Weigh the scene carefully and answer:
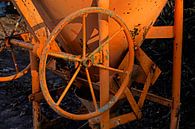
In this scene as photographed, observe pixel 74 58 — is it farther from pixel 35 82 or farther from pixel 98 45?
pixel 35 82

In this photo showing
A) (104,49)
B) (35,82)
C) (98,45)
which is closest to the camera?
(104,49)

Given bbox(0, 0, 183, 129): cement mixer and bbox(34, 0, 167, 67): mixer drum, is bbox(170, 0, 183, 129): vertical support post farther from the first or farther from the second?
bbox(34, 0, 167, 67): mixer drum

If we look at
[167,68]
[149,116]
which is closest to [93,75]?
[149,116]

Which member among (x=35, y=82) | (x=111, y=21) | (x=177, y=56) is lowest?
(x=35, y=82)

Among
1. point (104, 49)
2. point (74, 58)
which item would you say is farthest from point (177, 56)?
point (74, 58)

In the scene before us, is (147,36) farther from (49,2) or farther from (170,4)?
(170,4)

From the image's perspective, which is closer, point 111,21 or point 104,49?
point 104,49

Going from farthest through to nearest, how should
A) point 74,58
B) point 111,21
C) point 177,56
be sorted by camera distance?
point 177,56, point 111,21, point 74,58

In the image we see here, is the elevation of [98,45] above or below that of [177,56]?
above

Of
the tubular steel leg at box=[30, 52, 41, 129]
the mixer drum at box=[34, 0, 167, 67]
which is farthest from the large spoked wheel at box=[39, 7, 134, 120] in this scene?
the tubular steel leg at box=[30, 52, 41, 129]

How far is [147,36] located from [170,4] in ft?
6.01

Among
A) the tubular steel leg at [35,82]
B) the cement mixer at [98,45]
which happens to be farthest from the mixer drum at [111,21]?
the tubular steel leg at [35,82]

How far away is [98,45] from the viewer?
8.80 feet

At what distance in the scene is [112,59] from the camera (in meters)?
2.92
